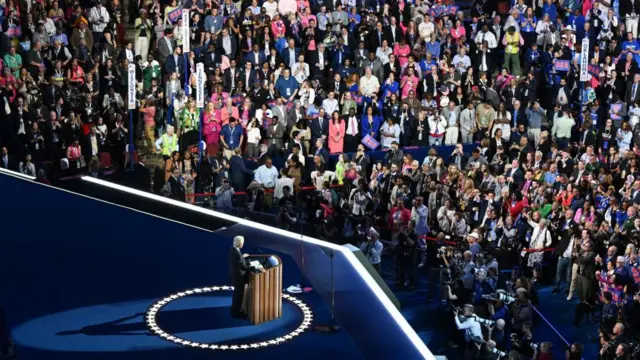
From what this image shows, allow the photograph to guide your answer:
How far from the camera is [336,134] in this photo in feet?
86.9

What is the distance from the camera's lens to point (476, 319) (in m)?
18.8

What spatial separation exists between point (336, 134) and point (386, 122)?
4.12 ft

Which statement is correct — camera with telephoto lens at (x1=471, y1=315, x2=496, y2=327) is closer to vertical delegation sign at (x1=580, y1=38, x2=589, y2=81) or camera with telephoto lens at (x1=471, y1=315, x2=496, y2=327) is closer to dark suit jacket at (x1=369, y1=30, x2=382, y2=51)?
vertical delegation sign at (x1=580, y1=38, x2=589, y2=81)

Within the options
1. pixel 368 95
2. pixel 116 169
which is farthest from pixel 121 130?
pixel 368 95

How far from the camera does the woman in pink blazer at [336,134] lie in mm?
26422

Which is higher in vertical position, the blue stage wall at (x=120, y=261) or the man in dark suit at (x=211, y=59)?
the man in dark suit at (x=211, y=59)

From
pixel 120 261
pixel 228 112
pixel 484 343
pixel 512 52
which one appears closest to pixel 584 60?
pixel 512 52

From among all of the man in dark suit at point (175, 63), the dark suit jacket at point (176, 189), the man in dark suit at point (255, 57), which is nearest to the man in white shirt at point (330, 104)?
the man in dark suit at point (255, 57)

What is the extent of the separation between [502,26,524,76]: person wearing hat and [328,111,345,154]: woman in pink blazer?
5664 millimetres

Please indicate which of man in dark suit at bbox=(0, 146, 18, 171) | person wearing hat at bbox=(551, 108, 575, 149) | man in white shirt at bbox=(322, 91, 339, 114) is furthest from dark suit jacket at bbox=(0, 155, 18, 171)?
person wearing hat at bbox=(551, 108, 575, 149)

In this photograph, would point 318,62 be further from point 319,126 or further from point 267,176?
point 267,176

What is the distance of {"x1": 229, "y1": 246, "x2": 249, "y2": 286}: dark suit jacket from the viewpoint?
15.1 meters

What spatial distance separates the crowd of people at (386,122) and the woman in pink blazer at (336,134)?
0.06 metres

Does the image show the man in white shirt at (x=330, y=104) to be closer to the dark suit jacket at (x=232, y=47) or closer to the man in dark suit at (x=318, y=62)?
the man in dark suit at (x=318, y=62)
